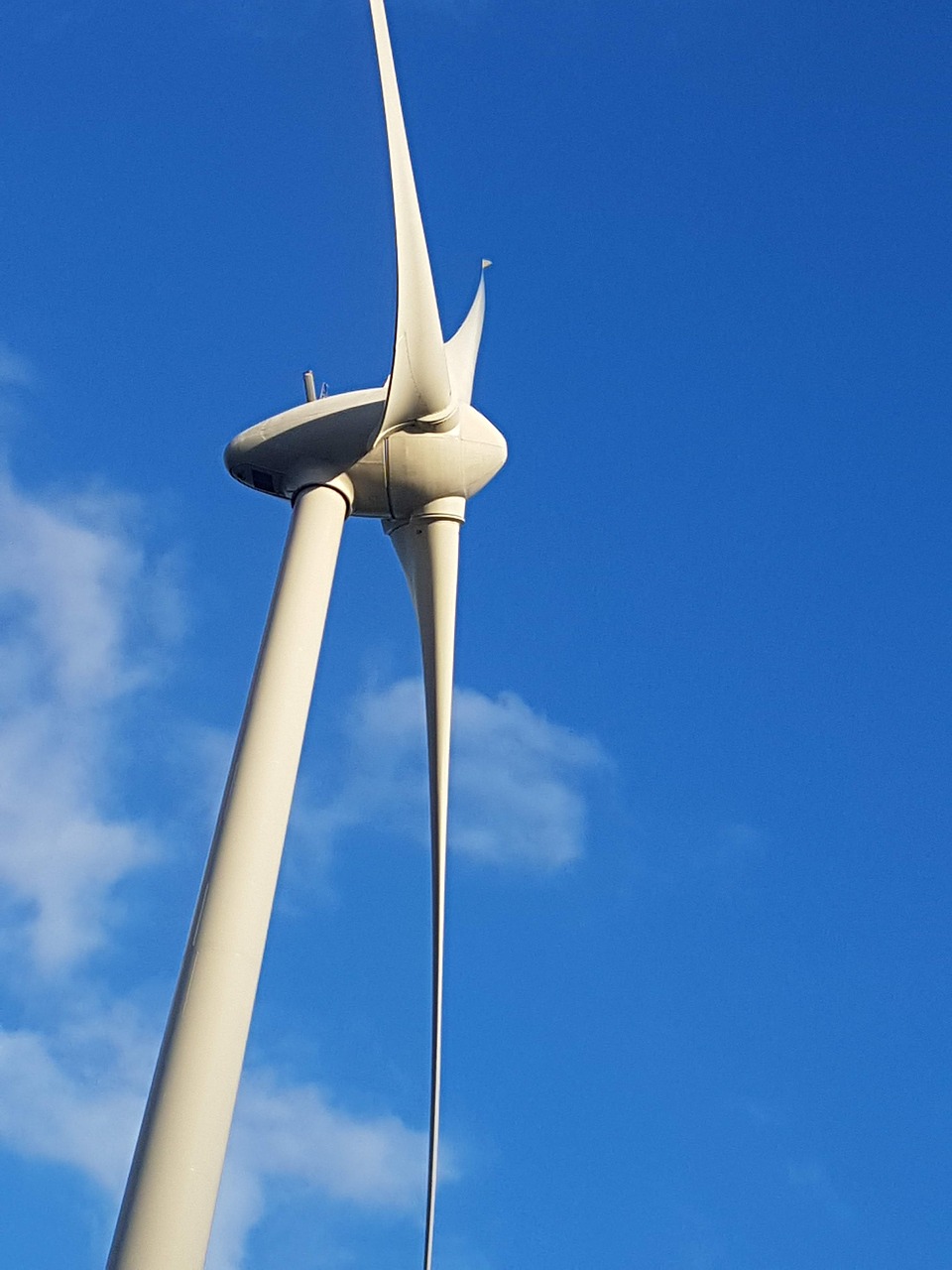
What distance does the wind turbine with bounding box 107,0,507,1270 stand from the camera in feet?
30.1

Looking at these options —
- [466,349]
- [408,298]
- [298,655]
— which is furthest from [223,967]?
[466,349]

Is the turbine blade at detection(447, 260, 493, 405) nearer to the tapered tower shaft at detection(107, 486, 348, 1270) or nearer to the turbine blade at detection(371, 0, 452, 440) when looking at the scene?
the turbine blade at detection(371, 0, 452, 440)

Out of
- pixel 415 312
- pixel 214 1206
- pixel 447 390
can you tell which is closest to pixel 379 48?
pixel 415 312

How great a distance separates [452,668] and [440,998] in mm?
3784

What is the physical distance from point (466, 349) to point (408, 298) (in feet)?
16.5

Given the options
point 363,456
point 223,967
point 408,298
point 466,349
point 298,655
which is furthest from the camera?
point 466,349

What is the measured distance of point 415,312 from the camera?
14133 millimetres

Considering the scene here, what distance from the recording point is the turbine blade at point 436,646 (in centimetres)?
1455

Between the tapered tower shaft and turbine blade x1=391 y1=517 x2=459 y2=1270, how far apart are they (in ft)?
9.03

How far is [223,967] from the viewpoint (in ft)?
33.0

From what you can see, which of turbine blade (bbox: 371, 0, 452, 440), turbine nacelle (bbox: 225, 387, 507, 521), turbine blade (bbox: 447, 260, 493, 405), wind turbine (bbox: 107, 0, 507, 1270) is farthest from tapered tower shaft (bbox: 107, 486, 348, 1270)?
turbine blade (bbox: 447, 260, 493, 405)

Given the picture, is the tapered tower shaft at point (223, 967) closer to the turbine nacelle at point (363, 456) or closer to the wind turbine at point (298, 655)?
the wind turbine at point (298, 655)

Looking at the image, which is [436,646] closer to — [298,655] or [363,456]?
[363,456]

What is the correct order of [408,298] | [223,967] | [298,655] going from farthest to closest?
1. [408,298]
2. [298,655]
3. [223,967]
